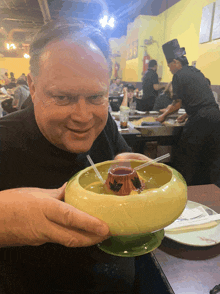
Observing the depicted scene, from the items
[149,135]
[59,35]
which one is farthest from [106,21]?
[149,135]

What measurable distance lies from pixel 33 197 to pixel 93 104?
34 centimetres

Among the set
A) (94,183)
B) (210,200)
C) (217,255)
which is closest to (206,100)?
(210,200)

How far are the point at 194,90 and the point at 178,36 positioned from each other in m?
4.99

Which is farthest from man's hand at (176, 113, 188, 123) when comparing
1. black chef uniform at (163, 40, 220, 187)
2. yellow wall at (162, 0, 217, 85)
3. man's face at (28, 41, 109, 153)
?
man's face at (28, 41, 109, 153)

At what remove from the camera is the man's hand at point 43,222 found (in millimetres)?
A: 447

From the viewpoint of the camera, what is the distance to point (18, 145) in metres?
0.88

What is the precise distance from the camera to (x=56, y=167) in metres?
0.92

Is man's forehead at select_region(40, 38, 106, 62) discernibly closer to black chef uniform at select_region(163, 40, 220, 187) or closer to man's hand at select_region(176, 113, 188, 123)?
black chef uniform at select_region(163, 40, 220, 187)

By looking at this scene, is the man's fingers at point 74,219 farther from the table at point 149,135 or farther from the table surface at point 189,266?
the table at point 149,135

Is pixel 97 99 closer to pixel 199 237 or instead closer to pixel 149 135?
pixel 199 237

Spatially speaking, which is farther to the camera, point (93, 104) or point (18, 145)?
point (18, 145)

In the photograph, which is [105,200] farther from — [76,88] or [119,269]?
[119,269]

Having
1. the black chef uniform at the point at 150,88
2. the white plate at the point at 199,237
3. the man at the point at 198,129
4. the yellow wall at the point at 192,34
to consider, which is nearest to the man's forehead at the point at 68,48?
the white plate at the point at 199,237

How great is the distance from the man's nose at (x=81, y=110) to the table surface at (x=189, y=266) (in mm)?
531
